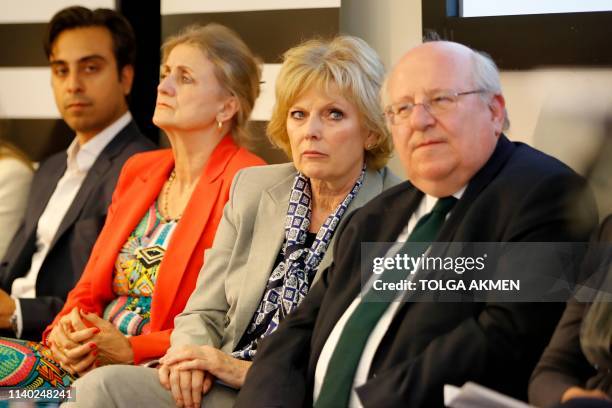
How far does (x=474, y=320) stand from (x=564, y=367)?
24 cm

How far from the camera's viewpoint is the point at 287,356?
2764mm

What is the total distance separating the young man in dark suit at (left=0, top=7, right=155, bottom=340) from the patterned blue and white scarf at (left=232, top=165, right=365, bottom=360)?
1.33 m

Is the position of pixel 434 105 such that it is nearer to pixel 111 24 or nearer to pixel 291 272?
pixel 291 272

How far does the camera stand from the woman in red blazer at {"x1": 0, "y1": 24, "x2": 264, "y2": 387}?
3572 mm

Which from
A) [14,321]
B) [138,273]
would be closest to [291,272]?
[138,273]

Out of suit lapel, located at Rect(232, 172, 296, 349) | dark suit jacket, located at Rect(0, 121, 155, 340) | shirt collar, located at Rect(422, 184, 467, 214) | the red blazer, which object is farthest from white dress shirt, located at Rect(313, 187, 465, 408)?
dark suit jacket, located at Rect(0, 121, 155, 340)

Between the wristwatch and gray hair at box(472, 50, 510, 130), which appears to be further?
the wristwatch

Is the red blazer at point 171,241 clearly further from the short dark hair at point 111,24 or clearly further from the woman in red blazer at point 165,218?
the short dark hair at point 111,24

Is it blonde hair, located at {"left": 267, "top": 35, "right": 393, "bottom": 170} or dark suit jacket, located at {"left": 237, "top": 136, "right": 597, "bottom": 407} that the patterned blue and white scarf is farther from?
dark suit jacket, located at {"left": 237, "top": 136, "right": 597, "bottom": 407}

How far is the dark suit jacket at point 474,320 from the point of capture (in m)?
2.32

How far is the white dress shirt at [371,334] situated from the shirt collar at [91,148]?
2.21 metres

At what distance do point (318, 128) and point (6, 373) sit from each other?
1501mm

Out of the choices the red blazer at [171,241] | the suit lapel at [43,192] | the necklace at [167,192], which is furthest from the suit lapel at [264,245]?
the suit lapel at [43,192]

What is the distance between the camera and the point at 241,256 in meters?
3.33
